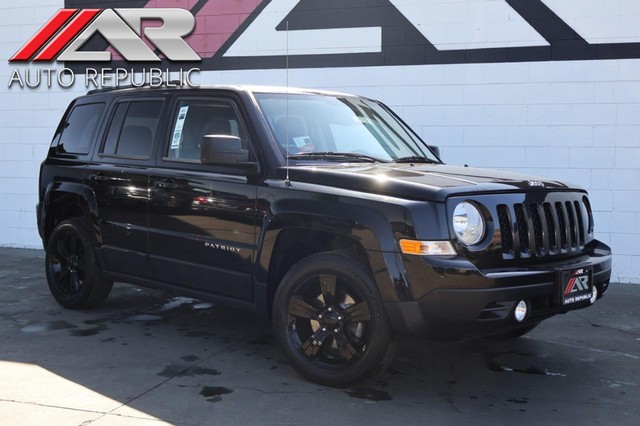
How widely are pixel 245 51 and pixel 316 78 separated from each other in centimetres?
110

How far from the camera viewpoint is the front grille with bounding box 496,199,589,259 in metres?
3.99

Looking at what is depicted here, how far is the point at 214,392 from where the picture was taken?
411 cm

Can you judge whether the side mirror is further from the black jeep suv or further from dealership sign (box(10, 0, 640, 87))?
dealership sign (box(10, 0, 640, 87))

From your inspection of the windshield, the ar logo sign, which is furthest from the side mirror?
the ar logo sign

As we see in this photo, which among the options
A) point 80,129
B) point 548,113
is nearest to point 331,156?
point 80,129

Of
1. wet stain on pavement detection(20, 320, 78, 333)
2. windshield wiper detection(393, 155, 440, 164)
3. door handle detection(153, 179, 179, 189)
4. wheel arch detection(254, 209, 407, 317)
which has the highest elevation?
windshield wiper detection(393, 155, 440, 164)

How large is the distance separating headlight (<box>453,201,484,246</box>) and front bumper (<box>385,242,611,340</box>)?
21 centimetres

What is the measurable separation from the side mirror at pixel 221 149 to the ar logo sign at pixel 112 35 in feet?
18.4

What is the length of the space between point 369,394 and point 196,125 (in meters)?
2.33

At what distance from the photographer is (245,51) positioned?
9.48 metres

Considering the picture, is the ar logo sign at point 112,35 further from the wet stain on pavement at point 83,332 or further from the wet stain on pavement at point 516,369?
the wet stain on pavement at point 516,369

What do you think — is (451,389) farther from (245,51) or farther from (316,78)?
(245,51)

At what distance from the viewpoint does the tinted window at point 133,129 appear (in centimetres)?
545

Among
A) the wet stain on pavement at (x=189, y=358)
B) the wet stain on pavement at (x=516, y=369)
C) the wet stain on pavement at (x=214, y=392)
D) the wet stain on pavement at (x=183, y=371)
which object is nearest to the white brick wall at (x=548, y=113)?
the wet stain on pavement at (x=516, y=369)
